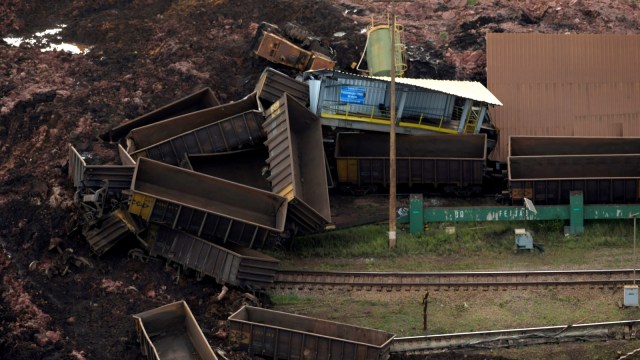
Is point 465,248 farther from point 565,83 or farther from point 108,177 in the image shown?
point 108,177

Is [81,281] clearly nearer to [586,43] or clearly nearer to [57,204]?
[57,204]

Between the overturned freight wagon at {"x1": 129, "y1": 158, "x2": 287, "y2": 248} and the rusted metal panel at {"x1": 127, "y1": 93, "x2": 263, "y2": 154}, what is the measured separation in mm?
4708

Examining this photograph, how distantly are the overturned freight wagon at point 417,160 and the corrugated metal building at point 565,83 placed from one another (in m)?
2.43

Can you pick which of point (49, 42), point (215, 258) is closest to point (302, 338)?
point (215, 258)

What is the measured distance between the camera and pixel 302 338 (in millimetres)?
32500

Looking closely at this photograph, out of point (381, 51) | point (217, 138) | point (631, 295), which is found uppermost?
point (381, 51)

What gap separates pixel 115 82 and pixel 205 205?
11.9m

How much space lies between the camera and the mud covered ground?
111 ft

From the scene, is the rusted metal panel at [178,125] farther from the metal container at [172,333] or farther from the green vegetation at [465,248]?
the metal container at [172,333]

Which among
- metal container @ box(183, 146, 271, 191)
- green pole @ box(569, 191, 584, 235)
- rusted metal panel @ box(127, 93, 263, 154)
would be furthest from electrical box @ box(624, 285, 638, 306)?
rusted metal panel @ box(127, 93, 263, 154)

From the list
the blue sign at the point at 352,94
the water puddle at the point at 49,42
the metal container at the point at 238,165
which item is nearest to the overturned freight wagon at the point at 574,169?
the blue sign at the point at 352,94

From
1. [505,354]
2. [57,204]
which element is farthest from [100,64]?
[505,354]

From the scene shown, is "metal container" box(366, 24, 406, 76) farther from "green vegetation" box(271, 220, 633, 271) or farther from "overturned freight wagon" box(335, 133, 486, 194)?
"green vegetation" box(271, 220, 633, 271)

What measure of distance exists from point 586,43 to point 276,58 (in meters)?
12.3
